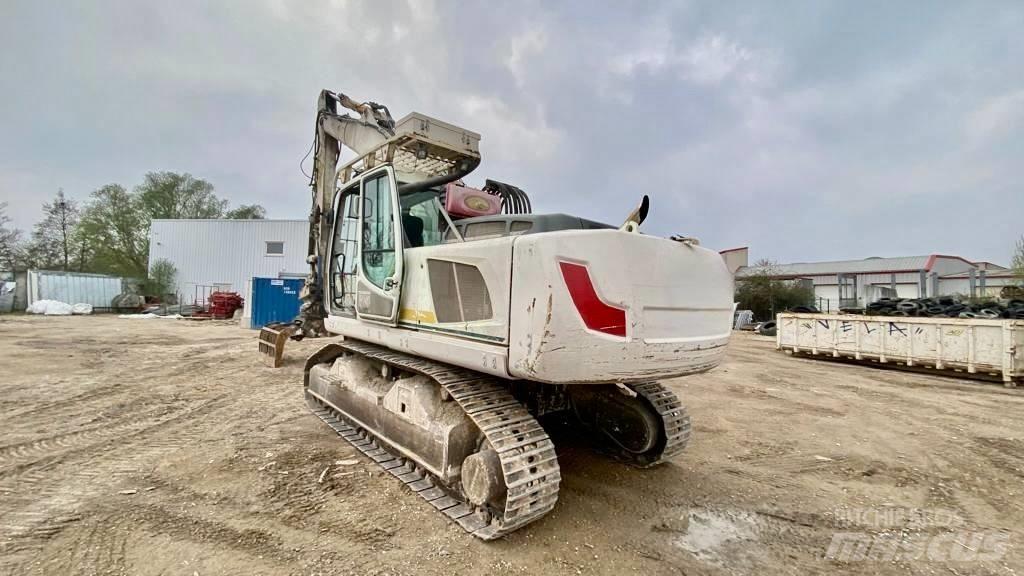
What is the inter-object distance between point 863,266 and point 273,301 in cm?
4147

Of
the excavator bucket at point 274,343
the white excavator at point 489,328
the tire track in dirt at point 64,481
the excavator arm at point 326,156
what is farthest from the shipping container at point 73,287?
the white excavator at point 489,328

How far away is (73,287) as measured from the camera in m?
24.5

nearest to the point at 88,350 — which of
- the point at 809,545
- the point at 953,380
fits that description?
the point at 809,545

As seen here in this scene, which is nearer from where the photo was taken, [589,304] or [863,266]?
[589,304]

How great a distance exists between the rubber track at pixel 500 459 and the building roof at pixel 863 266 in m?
28.3

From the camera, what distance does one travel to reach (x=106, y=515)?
2883 millimetres

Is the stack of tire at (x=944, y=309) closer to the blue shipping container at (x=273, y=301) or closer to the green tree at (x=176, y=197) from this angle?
the blue shipping container at (x=273, y=301)

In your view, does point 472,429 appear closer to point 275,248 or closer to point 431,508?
point 431,508

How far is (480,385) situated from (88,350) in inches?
468

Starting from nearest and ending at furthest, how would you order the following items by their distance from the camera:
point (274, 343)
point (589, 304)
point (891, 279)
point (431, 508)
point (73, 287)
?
1. point (589, 304)
2. point (431, 508)
3. point (274, 343)
4. point (73, 287)
5. point (891, 279)

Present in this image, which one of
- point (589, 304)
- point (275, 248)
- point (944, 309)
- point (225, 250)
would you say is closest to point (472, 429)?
point (589, 304)

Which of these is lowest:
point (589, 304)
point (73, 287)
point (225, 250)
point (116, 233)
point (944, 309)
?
point (944, 309)

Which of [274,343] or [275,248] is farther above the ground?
[275,248]

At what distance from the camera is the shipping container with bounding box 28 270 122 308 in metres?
23.4
